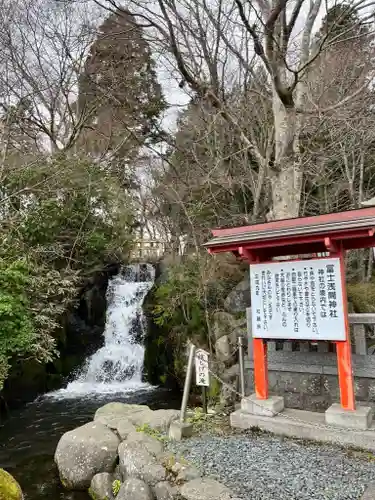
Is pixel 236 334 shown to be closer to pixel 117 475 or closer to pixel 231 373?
pixel 231 373

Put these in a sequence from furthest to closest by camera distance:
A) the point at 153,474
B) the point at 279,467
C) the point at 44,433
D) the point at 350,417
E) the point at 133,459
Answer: the point at 44,433 < the point at 350,417 < the point at 133,459 < the point at 153,474 < the point at 279,467

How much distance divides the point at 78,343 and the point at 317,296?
40.5ft

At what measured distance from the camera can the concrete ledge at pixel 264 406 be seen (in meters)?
6.38

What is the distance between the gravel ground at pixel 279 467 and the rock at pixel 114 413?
5.70 ft

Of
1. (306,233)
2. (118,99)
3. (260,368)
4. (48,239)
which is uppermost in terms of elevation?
(118,99)

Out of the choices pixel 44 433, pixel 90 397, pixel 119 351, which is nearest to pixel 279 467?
pixel 44 433

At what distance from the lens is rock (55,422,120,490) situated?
6062 millimetres

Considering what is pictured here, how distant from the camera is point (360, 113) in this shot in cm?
1120

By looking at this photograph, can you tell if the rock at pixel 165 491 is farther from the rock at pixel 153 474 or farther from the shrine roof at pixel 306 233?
the shrine roof at pixel 306 233

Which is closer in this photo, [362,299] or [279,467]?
[279,467]

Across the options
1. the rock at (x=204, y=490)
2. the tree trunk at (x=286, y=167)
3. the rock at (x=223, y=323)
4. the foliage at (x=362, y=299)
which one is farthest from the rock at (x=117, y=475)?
the tree trunk at (x=286, y=167)

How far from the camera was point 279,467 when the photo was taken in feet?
16.0

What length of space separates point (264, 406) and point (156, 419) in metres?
1.87

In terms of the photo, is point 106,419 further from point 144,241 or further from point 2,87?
point 144,241
